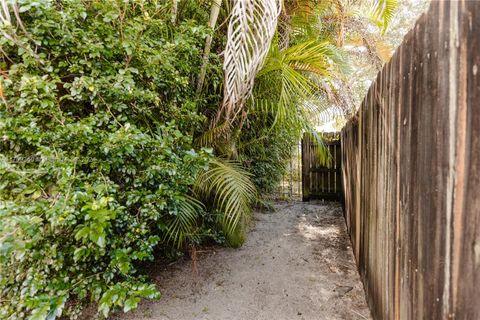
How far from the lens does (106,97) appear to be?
1.77m

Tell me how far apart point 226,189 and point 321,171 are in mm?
3212

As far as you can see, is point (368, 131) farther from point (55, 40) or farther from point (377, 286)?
point (55, 40)

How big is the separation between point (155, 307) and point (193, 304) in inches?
10.9

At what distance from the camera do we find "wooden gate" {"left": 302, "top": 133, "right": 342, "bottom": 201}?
5.18m

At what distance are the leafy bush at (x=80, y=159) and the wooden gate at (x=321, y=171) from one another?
3757 mm

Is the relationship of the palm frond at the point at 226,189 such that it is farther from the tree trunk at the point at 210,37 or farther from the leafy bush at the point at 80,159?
the tree trunk at the point at 210,37

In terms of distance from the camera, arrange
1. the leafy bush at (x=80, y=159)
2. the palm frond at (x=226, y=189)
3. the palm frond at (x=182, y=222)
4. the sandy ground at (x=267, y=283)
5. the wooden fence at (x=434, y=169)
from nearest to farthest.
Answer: the wooden fence at (x=434, y=169)
the leafy bush at (x=80, y=159)
the sandy ground at (x=267, y=283)
the palm frond at (x=182, y=222)
the palm frond at (x=226, y=189)

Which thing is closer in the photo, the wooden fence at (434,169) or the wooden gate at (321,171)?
the wooden fence at (434,169)

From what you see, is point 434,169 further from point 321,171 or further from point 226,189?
point 321,171

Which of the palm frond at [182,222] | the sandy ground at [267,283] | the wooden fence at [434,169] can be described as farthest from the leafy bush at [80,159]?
the wooden fence at [434,169]

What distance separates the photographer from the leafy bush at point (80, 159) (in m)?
1.43

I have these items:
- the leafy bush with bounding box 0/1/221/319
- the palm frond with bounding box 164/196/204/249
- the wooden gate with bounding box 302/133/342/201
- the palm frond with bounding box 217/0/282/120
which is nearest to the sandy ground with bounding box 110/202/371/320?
the palm frond with bounding box 164/196/204/249

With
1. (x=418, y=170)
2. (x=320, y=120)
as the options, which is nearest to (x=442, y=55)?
(x=418, y=170)

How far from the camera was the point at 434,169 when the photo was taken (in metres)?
0.87
